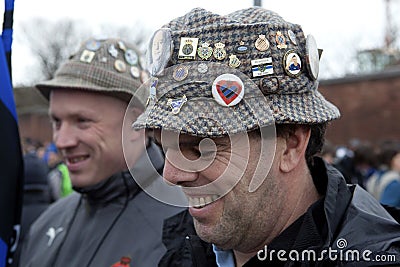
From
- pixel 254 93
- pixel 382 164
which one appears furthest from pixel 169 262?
pixel 382 164

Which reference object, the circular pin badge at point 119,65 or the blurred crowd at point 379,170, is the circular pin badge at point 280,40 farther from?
the blurred crowd at point 379,170

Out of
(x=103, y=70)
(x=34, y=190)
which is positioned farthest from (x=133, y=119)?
(x=34, y=190)

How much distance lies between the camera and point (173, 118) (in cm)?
154

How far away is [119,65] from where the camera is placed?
8.95ft

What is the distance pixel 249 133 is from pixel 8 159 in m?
1.13

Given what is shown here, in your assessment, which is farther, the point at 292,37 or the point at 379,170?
the point at 379,170

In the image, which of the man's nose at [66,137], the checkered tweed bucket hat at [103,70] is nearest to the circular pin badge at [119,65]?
the checkered tweed bucket hat at [103,70]

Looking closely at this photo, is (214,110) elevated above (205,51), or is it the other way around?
(205,51)

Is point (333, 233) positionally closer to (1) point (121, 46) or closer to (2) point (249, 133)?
(2) point (249, 133)

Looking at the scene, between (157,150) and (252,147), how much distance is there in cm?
A: 106

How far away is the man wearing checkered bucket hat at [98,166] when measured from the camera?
239 cm

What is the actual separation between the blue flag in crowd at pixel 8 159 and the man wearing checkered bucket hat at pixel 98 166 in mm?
319

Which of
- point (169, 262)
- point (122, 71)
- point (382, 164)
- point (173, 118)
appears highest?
point (173, 118)

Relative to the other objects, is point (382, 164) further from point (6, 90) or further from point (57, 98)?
point (6, 90)
